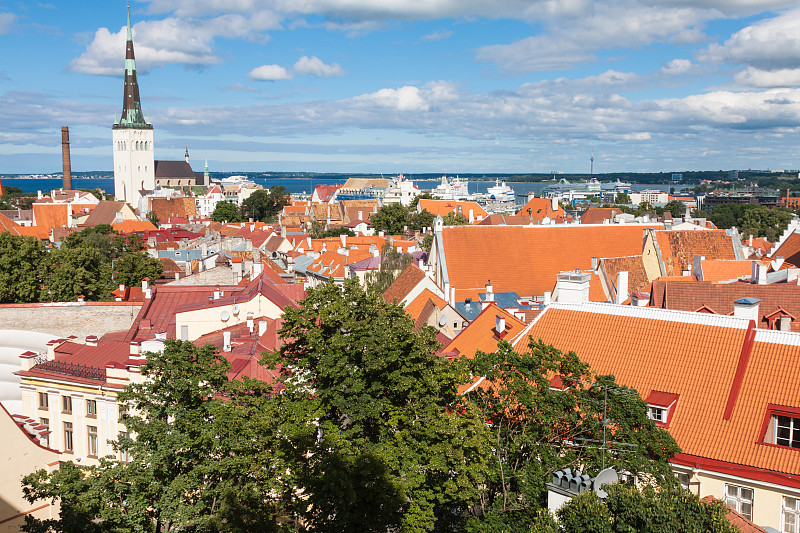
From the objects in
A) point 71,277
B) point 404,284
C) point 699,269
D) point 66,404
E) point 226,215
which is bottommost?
point 226,215

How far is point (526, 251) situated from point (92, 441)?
33.6m

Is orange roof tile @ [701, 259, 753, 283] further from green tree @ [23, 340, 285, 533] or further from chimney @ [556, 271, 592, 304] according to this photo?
green tree @ [23, 340, 285, 533]

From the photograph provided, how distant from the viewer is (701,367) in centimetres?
2053

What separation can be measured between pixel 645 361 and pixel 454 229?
31.0 metres

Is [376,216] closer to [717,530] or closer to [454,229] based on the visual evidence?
[454,229]

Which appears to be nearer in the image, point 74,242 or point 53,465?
point 53,465

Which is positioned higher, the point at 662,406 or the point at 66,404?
the point at 662,406

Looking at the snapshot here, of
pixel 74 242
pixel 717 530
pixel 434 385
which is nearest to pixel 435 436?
pixel 434 385

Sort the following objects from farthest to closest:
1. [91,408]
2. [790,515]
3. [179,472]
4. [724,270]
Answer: [724,270] < [91,408] < [790,515] < [179,472]

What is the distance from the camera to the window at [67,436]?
1017 inches

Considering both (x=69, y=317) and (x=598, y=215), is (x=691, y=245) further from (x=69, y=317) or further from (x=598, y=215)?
(x=598, y=215)

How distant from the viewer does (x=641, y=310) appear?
76.1ft

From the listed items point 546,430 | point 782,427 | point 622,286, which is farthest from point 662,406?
point 622,286

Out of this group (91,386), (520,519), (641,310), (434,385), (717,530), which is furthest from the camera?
(91,386)
